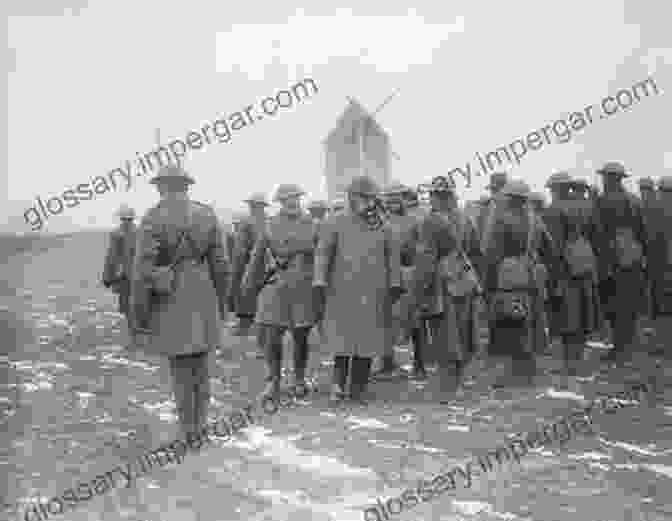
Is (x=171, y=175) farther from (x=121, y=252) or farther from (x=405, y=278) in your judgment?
(x=121, y=252)

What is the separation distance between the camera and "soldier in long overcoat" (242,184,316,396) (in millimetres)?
7258

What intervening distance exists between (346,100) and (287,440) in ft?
82.5

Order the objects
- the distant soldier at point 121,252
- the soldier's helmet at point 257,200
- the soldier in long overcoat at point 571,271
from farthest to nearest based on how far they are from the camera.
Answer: the distant soldier at point 121,252
the soldier's helmet at point 257,200
the soldier in long overcoat at point 571,271

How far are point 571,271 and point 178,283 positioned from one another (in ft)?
14.7

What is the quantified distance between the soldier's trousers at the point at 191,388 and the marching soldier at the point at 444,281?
7.41 feet

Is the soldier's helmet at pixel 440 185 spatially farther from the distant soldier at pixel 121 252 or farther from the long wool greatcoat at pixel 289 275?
the distant soldier at pixel 121 252

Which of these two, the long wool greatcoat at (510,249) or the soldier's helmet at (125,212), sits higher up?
the soldier's helmet at (125,212)

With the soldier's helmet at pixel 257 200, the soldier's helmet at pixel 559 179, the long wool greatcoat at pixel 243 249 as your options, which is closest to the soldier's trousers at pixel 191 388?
the long wool greatcoat at pixel 243 249

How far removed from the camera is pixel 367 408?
6.72m

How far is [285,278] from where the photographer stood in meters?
7.31

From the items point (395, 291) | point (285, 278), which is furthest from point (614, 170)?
point (285, 278)

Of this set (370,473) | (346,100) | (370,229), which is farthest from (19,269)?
(370,473)

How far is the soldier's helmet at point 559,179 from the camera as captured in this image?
816 cm

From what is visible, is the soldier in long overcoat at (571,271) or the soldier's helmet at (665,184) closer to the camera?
the soldier in long overcoat at (571,271)
